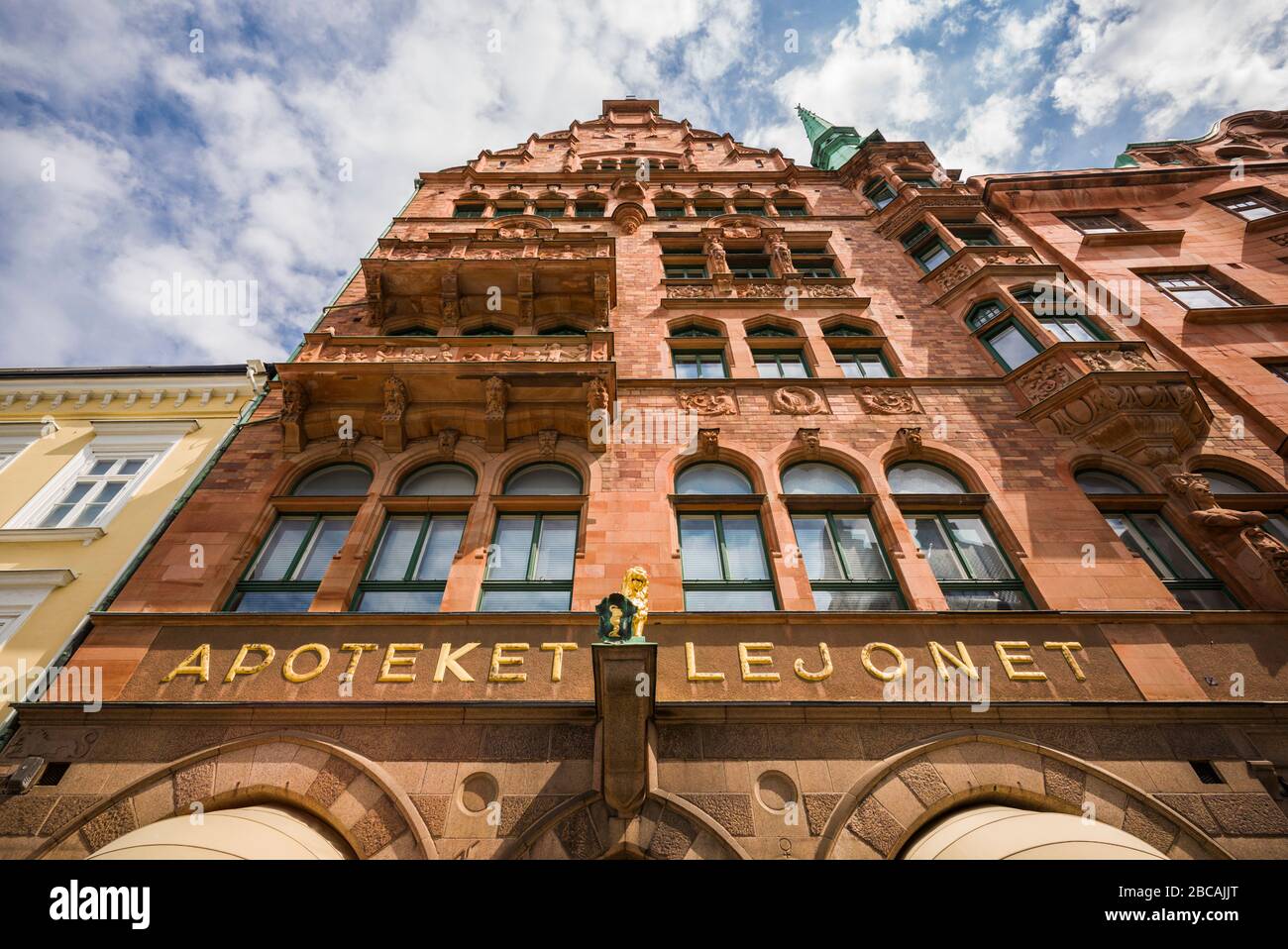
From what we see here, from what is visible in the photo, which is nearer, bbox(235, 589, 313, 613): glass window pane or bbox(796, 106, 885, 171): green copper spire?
bbox(235, 589, 313, 613): glass window pane

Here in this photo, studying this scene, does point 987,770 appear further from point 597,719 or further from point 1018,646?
point 597,719

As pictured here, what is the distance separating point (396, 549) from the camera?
10445 mm

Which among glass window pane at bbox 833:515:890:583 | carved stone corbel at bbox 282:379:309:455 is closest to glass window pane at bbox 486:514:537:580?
carved stone corbel at bbox 282:379:309:455

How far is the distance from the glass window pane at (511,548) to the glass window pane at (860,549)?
5.59 meters

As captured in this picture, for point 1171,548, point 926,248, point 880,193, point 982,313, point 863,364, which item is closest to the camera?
point 1171,548

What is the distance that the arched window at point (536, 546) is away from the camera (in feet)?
31.3

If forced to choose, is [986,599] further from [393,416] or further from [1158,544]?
[393,416]

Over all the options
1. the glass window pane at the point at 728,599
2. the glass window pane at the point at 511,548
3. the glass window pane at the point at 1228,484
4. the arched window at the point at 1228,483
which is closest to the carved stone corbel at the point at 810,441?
the glass window pane at the point at 728,599

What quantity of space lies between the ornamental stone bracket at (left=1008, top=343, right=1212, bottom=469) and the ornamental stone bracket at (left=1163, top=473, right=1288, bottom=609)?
44.1 inches

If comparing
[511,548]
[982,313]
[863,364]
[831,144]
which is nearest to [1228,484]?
[982,313]

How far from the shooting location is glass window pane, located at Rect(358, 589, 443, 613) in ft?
31.2

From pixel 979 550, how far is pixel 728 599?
4700 mm

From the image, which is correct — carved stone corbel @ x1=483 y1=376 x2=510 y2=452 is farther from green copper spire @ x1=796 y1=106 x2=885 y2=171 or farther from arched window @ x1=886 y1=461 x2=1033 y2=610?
green copper spire @ x1=796 y1=106 x2=885 y2=171

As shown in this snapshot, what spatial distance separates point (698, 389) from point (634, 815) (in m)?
9.32
